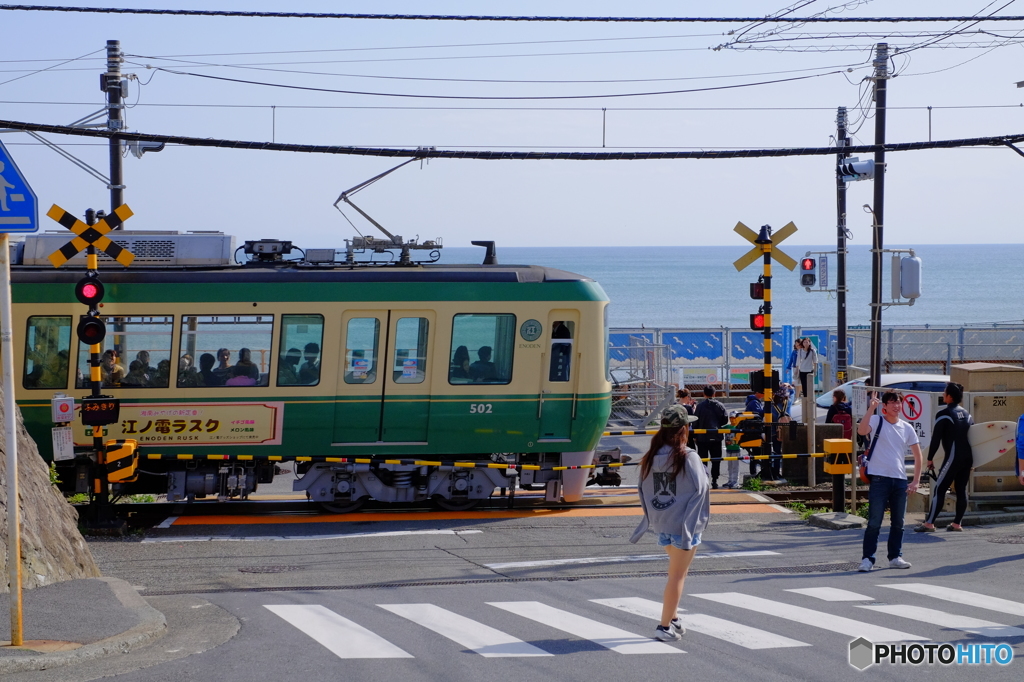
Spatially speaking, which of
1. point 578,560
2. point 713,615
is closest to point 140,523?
point 578,560

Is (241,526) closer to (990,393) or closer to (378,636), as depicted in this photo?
(378,636)

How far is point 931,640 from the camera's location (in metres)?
7.27

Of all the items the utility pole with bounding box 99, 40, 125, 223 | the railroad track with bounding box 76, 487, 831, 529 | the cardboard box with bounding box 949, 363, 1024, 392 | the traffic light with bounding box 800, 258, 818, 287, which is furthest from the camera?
the traffic light with bounding box 800, 258, 818, 287

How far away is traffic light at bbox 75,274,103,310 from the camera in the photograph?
13344 mm

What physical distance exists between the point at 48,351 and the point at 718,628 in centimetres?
1013

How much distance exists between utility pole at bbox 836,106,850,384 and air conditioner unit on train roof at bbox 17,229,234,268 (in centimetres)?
1272

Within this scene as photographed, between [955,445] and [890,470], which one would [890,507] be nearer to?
[890,470]

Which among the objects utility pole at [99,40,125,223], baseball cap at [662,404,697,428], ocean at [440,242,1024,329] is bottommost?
baseball cap at [662,404,697,428]

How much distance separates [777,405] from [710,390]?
355 cm

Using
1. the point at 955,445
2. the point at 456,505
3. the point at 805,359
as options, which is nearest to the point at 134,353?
the point at 456,505

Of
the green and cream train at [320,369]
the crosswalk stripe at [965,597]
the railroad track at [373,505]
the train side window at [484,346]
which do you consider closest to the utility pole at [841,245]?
the railroad track at [373,505]

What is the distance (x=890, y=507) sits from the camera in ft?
33.9

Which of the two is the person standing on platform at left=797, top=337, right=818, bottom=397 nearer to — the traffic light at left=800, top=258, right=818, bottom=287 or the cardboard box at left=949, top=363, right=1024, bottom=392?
the traffic light at left=800, top=258, right=818, bottom=287

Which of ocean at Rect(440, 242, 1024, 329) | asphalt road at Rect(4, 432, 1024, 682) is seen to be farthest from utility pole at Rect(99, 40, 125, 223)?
ocean at Rect(440, 242, 1024, 329)
